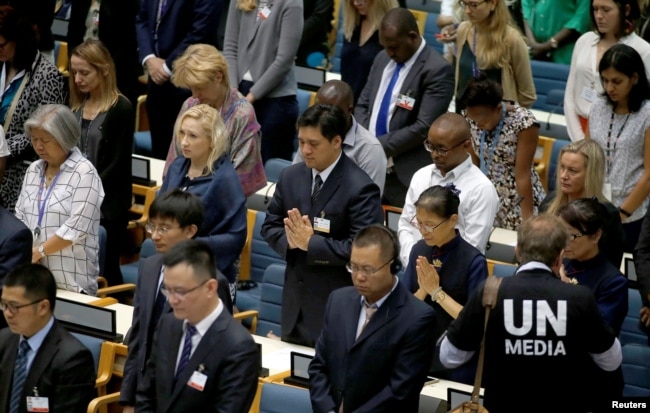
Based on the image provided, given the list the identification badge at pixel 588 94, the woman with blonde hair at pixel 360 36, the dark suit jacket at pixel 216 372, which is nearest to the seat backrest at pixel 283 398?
the dark suit jacket at pixel 216 372

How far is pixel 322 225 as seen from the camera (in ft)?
18.2

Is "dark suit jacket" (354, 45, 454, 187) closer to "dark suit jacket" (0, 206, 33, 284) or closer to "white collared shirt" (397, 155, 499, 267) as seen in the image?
"white collared shirt" (397, 155, 499, 267)

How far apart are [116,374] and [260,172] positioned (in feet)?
4.41

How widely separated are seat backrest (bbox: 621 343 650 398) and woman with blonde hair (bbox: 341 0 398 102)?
2.71 meters

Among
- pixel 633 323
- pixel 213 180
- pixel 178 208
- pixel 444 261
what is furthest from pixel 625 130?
pixel 178 208

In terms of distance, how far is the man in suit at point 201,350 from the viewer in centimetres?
441

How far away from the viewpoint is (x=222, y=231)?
5.71 meters

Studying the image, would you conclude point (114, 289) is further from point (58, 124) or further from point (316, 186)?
point (316, 186)

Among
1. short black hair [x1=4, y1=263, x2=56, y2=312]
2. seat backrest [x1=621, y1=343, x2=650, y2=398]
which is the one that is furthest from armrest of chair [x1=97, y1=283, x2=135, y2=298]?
seat backrest [x1=621, y1=343, x2=650, y2=398]

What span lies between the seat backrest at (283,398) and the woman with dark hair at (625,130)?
6.67 feet

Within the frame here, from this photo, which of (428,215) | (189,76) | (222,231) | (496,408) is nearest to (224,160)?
(222,231)

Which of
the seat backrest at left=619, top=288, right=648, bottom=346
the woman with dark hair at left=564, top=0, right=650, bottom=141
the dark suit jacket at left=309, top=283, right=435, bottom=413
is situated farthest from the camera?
the woman with dark hair at left=564, top=0, right=650, bottom=141

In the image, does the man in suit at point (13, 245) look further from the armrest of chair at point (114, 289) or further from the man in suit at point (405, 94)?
the man in suit at point (405, 94)

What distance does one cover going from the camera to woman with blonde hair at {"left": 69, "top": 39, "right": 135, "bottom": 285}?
6785 mm
